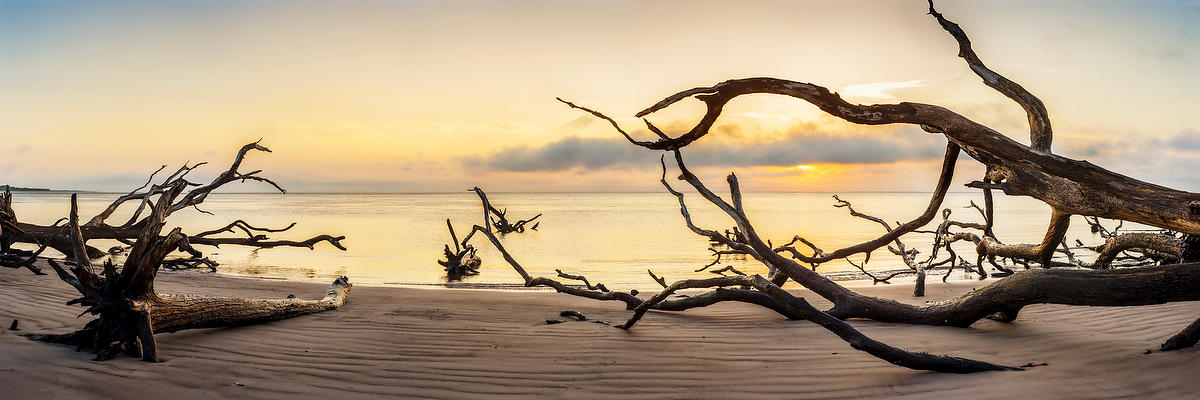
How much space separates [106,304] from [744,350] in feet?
15.2

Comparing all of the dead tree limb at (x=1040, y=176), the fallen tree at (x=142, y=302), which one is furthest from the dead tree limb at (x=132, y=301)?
the dead tree limb at (x=1040, y=176)

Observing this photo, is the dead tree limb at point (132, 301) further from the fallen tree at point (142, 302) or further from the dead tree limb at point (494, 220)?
the dead tree limb at point (494, 220)

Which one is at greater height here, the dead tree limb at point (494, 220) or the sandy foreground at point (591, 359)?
the dead tree limb at point (494, 220)

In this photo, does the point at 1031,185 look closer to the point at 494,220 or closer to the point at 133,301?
the point at 133,301

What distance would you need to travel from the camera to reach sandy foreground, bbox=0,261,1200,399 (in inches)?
156

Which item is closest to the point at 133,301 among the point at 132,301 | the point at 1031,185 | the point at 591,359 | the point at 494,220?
the point at 132,301

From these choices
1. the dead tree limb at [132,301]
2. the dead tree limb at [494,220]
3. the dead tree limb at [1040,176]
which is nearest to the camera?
the dead tree limb at [1040,176]

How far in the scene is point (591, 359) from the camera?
4938 millimetres

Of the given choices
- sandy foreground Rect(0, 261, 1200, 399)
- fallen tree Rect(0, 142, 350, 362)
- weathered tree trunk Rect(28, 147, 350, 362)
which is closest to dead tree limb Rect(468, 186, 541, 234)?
sandy foreground Rect(0, 261, 1200, 399)

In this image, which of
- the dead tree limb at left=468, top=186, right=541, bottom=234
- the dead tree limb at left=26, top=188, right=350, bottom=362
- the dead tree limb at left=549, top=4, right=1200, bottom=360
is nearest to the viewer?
the dead tree limb at left=549, top=4, right=1200, bottom=360

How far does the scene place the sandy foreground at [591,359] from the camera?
3.96 m

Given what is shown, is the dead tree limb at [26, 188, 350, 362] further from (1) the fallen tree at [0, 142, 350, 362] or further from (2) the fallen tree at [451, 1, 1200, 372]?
(2) the fallen tree at [451, 1, 1200, 372]

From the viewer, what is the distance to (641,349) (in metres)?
5.27

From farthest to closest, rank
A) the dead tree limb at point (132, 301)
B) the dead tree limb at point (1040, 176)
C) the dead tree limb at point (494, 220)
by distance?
the dead tree limb at point (494, 220) < the dead tree limb at point (132, 301) < the dead tree limb at point (1040, 176)
